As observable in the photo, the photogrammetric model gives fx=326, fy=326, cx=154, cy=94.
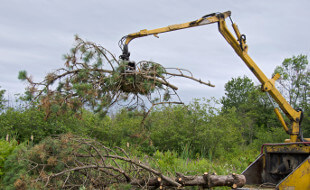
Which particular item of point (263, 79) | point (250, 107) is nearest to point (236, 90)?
point (250, 107)

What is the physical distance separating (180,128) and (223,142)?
2208 millimetres

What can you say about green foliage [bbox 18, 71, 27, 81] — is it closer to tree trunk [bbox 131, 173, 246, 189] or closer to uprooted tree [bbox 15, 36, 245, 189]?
uprooted tree [bbox 15, 36, 245, 189]

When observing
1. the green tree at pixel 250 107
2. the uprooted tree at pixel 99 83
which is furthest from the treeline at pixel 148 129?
the green tree at pixel 250 107

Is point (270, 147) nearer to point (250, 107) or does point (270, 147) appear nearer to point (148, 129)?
point (148, 129)

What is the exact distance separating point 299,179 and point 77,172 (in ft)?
13.3

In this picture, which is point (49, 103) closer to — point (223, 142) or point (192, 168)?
point (192, 168)

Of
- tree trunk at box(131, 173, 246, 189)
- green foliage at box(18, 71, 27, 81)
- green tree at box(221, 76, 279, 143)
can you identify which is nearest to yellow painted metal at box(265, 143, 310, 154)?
tree trunk at box(131, 173, 246, 189)

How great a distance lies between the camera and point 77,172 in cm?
602

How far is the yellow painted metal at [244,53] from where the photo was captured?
761 centimetres

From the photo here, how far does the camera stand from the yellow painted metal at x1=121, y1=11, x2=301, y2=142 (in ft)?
25.0

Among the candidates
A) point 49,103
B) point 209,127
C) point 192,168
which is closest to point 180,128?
point 209,127

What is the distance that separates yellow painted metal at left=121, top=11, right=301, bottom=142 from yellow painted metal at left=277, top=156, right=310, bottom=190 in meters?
1.75

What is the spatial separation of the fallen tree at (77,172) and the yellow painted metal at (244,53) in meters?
2.28

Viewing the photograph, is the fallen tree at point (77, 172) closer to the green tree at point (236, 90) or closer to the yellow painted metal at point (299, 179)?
the yellow painted metal at point (299, 179)
